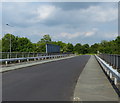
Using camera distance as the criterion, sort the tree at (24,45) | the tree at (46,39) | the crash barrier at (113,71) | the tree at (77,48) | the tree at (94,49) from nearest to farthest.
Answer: the crash barrier at (113,71)
the tree at (24,45)
the tree at (46,39)
the tree at (77,48)
the tree at (94,49)

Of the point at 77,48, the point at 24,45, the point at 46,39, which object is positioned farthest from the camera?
the point at 77,48

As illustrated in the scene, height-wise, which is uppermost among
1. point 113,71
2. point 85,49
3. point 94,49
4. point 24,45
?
point 24,45

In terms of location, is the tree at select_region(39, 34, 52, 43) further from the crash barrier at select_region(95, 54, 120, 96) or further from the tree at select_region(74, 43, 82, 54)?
the crash barrier at select_region(95, 54, 120, 96)

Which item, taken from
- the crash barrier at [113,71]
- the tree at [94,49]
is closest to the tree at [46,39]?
the tree at [94,49]

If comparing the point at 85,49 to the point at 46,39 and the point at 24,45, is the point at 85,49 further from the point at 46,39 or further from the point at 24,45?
the point at 24,45

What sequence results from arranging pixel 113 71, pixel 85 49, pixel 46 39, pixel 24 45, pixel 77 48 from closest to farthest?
1. pixel 113 71
2. pixel 24 45
3. pixel 46 39
4. pixel 77 48
5. pixel 85 49

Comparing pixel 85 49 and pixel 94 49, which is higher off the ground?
pixel 94 49

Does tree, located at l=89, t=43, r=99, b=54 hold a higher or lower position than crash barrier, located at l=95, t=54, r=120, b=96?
higher

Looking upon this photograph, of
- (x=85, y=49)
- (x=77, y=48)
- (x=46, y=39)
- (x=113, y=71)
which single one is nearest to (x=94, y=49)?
(x=85, y=49)

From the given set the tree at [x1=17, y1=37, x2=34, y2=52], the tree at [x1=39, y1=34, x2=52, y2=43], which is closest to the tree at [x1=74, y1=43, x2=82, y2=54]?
the tree at [x1=39, y1=34, x2=52, y2=43]

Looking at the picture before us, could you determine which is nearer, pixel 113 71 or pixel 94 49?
pixel 113 71

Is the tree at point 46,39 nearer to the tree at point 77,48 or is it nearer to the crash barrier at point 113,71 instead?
the tree at point 77,48

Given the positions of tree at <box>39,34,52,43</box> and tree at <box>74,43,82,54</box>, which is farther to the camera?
tree at <box>74,43,82,54</box>

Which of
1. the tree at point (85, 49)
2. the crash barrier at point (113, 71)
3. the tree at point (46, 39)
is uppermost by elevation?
the tree at point (46, 39)
